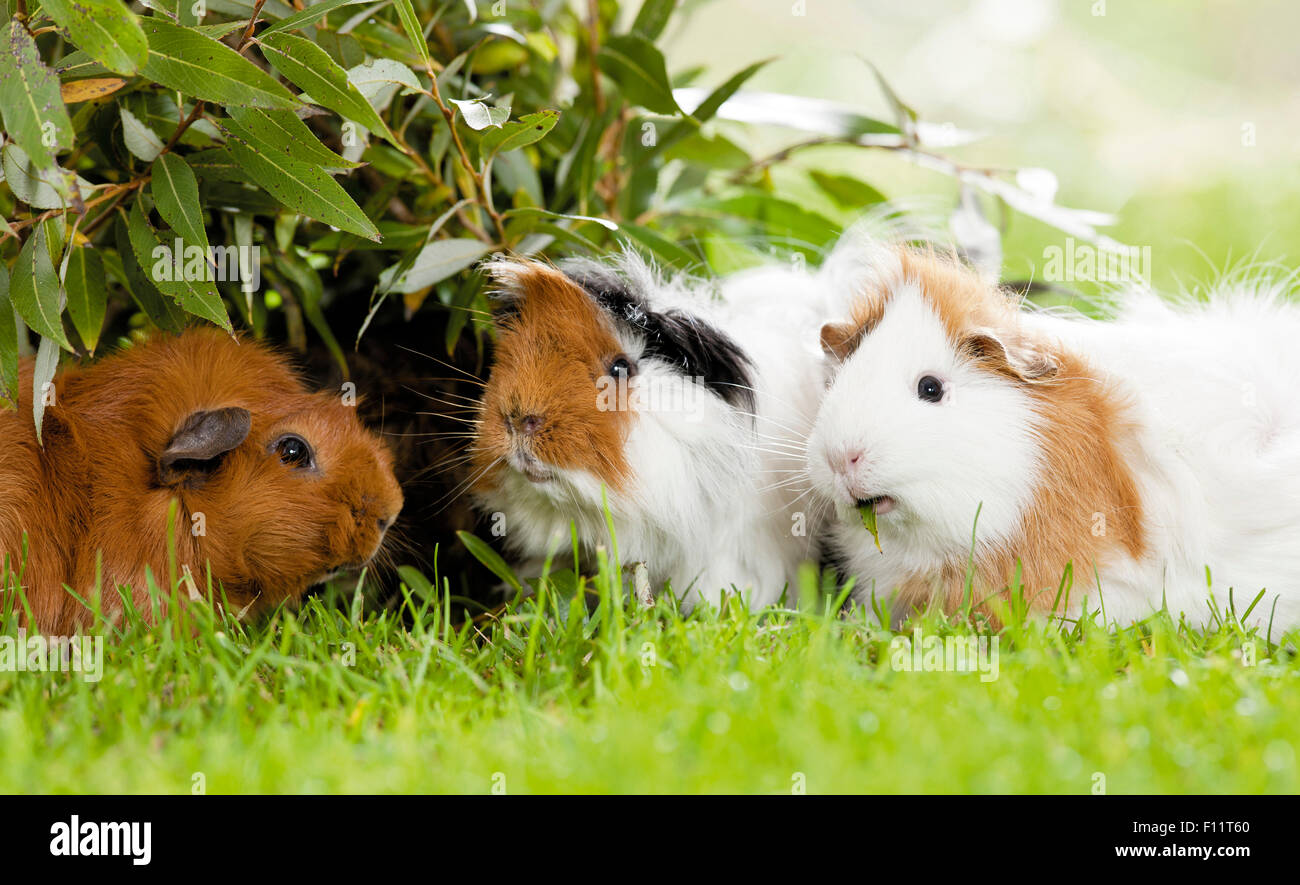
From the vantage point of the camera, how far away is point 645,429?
2094 millimetres

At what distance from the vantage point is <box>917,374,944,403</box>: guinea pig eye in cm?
200

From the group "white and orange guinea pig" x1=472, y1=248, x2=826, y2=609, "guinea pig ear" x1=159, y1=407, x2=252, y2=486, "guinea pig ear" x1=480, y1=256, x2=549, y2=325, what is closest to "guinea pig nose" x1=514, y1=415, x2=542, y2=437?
"white and orange guinea pig" x1=472, y1=248, x2=826, y2=609

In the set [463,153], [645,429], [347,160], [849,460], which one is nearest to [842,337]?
[849,460]

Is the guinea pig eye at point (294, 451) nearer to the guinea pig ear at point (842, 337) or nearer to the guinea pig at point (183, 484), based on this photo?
Result: the guinea pig at point (183, 484)

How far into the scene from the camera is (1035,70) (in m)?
6.94

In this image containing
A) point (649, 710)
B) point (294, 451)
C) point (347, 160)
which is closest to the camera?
point (649, 710)

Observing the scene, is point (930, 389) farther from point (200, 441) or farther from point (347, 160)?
point (200, 441)

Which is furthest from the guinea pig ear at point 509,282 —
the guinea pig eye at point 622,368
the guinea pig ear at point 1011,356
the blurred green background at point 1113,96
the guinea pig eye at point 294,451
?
the blurred green background at point 1113,96

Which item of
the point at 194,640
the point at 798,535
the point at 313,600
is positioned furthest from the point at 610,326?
the point at 194,640

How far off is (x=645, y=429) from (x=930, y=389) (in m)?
0.56

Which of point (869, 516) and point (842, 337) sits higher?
point (842, 337)
